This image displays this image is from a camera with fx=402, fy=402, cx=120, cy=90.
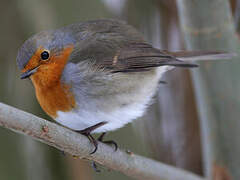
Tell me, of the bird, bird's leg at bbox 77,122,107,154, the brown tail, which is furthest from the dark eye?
the brown tail

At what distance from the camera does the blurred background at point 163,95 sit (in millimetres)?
2732

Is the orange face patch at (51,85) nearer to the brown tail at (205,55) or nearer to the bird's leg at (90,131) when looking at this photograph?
the bird's leg at (90,131)

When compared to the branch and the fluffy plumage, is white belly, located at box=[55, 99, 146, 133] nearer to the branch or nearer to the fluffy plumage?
the fluffy plumage

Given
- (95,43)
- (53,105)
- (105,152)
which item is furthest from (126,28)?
(105,152)

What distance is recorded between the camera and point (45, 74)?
2586mm

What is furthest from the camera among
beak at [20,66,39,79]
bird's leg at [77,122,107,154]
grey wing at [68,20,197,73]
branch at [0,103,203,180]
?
grey wing at [68,20,197,73]

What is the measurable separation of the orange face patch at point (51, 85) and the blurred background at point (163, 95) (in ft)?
1.44

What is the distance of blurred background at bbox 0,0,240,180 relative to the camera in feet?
8.96

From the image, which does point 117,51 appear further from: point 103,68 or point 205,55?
point 205,55

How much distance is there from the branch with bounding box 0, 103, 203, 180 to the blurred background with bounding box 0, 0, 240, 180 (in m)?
0.43

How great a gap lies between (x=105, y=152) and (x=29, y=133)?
0.63 meters

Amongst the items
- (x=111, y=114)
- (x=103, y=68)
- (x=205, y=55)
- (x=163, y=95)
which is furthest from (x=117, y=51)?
(x=163, y=95)

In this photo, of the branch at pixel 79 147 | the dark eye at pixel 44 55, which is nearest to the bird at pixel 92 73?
the dark eye at pixel 44 55

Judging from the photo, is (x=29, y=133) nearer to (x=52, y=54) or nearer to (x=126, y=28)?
(x=52, y=54)
